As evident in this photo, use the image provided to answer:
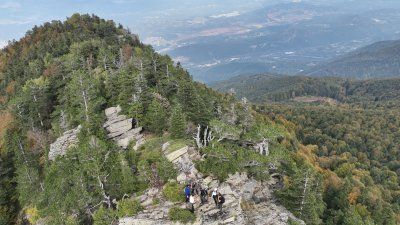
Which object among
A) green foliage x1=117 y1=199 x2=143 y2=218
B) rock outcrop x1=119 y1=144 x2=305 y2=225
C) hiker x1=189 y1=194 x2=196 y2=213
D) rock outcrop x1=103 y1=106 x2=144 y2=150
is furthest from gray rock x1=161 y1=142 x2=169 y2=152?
hiker x1=189 y1=194 x2=196 y2=213

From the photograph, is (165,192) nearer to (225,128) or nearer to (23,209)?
(225,128)

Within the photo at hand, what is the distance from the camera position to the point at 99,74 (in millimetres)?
66562

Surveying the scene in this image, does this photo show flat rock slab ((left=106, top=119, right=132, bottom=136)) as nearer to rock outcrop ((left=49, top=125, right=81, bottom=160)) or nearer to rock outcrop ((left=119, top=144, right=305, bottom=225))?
rock outcrop ((left=49, top=125, right=81, bottom=160))

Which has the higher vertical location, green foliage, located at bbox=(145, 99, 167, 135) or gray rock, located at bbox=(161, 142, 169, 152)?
green foliage, located at bbox=(145, 99, 167, 135)

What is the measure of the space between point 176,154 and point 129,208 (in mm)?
7857

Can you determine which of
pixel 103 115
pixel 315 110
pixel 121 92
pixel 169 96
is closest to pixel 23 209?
Answer: pixel 103 115

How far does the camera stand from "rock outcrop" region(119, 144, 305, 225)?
118ft

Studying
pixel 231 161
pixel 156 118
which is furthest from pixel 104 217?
pixel 156 118

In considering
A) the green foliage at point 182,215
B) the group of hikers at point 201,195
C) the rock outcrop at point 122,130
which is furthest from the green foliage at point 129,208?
the rock outcrop at point 122,130

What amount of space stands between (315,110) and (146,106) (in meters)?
148

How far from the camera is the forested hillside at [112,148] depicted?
1585 inches

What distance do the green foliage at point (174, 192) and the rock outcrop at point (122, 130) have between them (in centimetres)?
1087

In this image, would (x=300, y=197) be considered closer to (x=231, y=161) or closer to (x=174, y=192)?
(x=231, y=161)

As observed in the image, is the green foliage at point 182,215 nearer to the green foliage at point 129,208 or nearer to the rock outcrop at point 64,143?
the green foliage at point 129,208
